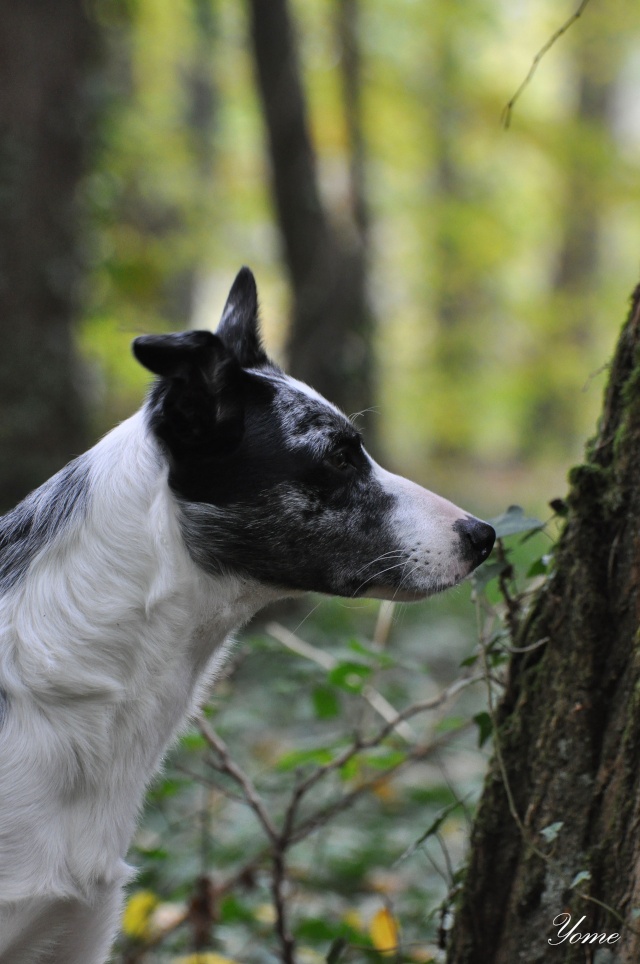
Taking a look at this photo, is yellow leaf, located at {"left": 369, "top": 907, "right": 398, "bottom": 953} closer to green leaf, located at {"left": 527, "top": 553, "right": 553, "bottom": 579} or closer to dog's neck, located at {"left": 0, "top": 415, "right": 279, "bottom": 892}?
dog's neck, located at {"left": 0, "top": 415, "right": 279, "bottom": 892}

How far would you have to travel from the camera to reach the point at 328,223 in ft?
33.3

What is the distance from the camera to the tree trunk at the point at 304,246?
9641 mm

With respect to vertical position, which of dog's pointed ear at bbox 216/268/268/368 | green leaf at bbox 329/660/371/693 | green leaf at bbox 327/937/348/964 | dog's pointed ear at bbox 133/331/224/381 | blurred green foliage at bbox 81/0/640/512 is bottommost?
green leaf at bbox 327/937/348/964

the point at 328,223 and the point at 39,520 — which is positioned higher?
the point at 328,223

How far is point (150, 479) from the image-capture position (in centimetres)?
268

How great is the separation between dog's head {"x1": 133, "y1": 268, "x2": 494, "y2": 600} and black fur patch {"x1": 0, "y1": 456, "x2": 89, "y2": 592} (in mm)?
272

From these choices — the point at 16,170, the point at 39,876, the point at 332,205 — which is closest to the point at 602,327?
the point at 332,205

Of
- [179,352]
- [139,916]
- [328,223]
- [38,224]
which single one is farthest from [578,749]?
[328,223]

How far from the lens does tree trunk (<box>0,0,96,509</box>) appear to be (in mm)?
7848

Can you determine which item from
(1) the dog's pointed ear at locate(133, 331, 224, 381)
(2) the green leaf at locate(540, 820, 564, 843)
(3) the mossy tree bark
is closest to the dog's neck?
(1) the dog's pointed ear at locate(133, 331, 224, 381)

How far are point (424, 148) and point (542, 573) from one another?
41.6 ft

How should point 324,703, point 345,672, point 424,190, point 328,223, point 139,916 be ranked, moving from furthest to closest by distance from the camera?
point 424,190, point 328,223, point 139,916, point 324,703, point 345,672

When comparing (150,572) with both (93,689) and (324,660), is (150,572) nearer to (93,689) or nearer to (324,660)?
(93,689)

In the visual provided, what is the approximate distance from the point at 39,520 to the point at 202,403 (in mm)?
575
